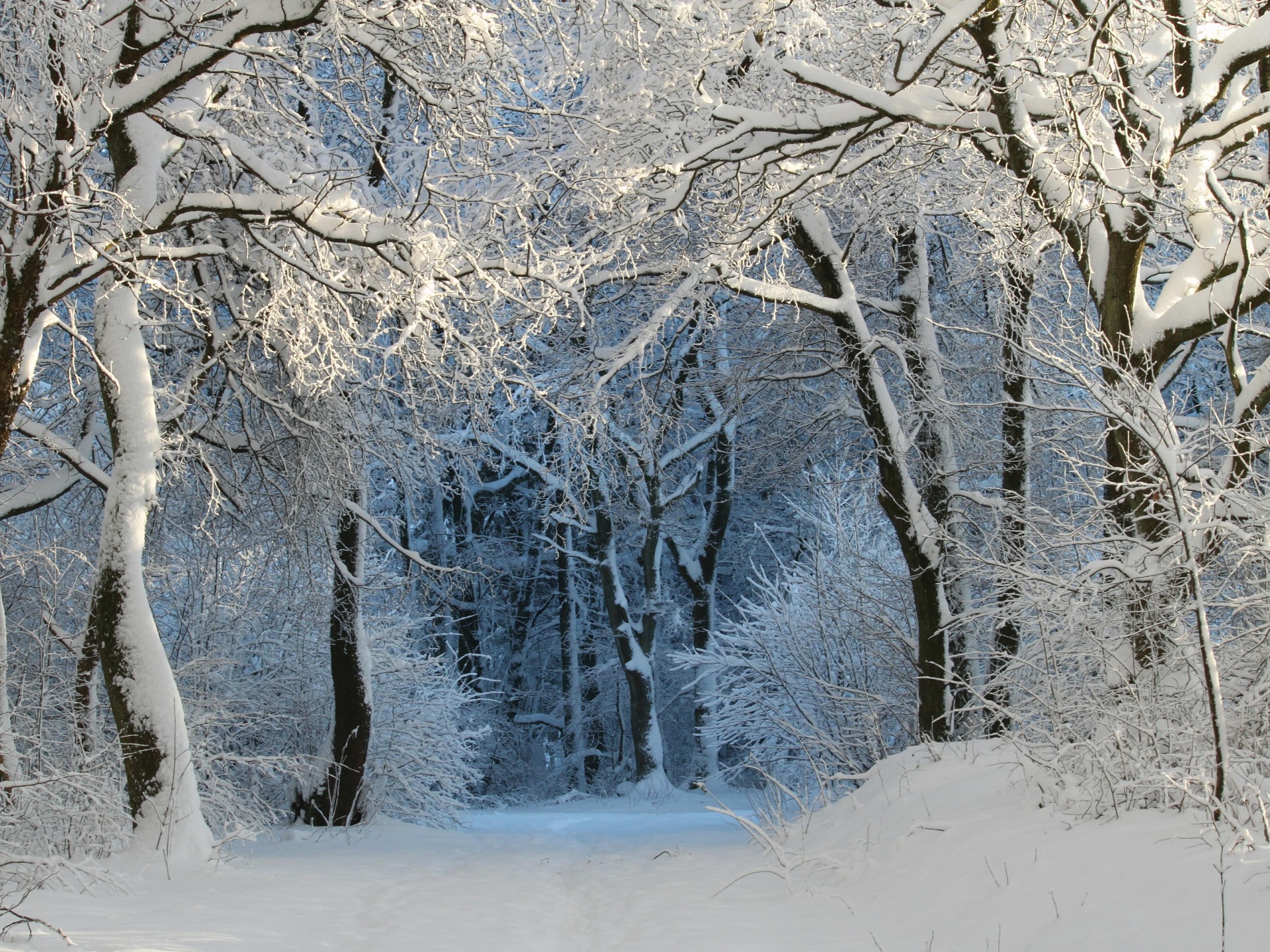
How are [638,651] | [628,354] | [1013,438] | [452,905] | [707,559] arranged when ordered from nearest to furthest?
[452,905] → [628,354] → [1013,438] → [638,651] → [707,559]

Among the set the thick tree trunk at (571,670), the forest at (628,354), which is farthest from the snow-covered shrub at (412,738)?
the thick tree trunk at (571,670)

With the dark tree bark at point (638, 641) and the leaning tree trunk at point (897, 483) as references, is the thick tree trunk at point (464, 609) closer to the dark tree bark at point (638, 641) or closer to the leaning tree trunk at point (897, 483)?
the dark tree bark at point (638, 641)

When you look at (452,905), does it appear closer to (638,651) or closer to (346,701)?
(346,701)

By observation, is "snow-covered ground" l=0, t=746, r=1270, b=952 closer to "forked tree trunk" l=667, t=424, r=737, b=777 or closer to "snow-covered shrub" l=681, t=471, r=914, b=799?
"snow-covered shrub" l=681, t=471, r=914, b=799

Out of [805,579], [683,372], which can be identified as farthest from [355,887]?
[683,372]

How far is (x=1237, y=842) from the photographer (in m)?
3.71

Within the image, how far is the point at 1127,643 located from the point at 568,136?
21.3 feet

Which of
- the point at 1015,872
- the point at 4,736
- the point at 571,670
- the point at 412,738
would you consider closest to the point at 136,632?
the point at 4,736

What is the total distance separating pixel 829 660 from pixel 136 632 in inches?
319

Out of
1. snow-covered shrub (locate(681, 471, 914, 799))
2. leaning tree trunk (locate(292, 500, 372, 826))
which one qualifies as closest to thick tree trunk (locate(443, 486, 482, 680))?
snow-covered shrub (locate(681, 471, 914, 799))

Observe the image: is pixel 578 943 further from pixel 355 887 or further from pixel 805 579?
pixel 805 579

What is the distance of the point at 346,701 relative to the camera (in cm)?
1149

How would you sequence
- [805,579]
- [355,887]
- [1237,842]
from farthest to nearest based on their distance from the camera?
[805,579] < [355,887] < [1237,842]

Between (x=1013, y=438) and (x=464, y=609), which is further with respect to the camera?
(x=464, y=609)
